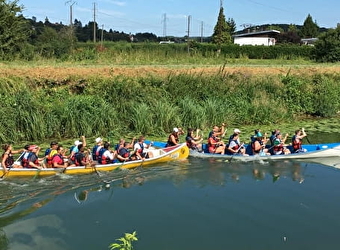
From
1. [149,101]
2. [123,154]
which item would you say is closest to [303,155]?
[123,154]

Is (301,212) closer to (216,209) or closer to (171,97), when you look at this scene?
(216,209)

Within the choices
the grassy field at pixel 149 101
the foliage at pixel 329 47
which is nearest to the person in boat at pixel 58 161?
the grassy field at pixel 149 101

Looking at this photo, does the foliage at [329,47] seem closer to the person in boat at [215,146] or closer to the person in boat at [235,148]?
the person in boat at [235,148]

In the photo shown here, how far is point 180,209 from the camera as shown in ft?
34.3

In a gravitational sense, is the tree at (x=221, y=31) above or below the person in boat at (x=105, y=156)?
above

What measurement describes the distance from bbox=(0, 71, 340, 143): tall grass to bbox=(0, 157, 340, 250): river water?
197 inches

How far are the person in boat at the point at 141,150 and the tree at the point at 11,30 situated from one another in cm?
1611

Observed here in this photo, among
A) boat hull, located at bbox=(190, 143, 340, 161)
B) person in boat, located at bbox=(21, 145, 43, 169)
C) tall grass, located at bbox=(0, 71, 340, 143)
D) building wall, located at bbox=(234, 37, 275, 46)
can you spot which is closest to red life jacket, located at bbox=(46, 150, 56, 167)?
person in boat, located at bbox=(21, 145, 43, 169)

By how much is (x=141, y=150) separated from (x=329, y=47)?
2985cm

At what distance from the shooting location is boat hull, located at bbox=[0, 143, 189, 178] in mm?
→ 12312

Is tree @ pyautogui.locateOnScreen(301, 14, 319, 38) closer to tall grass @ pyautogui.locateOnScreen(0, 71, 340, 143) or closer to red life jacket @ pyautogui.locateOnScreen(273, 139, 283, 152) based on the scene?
tall grass @ pyautogui.locateOnScreen(0, 71, 340, 143)

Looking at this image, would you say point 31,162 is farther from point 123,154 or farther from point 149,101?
point 149,101

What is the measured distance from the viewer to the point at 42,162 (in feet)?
42.0

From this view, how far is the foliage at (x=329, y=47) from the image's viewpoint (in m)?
38.2
